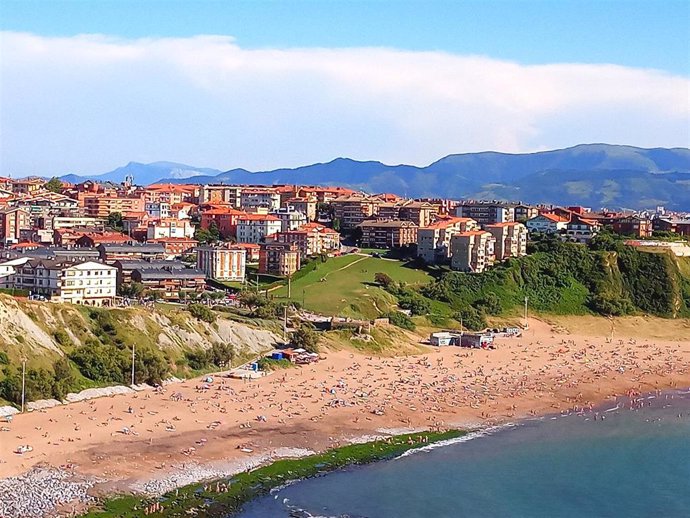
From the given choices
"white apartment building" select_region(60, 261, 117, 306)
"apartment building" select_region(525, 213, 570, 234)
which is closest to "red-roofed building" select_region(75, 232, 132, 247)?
"white apartment building" select_region(60, 261, 117, 306)

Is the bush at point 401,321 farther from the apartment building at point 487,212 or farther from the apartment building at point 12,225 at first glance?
the apartment building at point 487,212

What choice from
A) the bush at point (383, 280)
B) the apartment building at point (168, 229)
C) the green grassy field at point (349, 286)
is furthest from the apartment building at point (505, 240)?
the apartment building at point (168, 229)

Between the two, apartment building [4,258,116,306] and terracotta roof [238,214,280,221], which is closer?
apartment building [4,258,116,306]

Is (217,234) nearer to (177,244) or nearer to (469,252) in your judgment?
(177,244)

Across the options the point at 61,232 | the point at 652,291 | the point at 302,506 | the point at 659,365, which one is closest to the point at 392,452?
the point at 302,506

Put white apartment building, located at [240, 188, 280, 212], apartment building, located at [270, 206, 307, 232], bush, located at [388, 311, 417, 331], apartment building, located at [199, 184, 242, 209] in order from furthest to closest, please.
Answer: apartment building, located at [199, 184, 242, 209] < white apartment building, located at [240, 188, 280, 212] < apartment building, located at [270, 206, 307, 232] < bush, located at [388, 311, 417, 331]

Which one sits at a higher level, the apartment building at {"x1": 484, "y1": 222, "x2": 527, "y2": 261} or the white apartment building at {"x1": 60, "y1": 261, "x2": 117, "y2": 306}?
the apartment building at {"x1": 484, "y1": 222, "x2": 527, "y2": 261}

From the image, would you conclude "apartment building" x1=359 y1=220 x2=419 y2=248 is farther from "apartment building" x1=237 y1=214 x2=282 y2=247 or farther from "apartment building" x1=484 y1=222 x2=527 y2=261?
"apartment building" x1=237 y1=214 x2=282 y2=247

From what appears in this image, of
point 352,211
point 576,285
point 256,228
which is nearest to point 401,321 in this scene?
point 576,285
